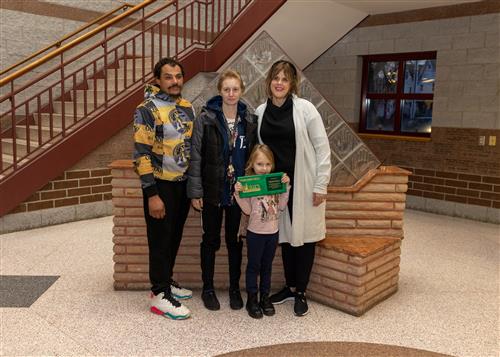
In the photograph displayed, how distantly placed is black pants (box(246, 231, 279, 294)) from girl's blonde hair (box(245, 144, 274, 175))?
368 mm

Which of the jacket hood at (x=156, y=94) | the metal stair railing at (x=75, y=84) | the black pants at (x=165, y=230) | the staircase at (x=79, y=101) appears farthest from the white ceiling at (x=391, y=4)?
the black pants at (x=165, y=230)

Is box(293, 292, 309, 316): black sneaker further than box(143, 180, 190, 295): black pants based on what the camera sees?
Yes

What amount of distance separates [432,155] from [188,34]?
4438 millimetres

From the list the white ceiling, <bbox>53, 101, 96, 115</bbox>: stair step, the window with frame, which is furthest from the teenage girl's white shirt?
the window with frame

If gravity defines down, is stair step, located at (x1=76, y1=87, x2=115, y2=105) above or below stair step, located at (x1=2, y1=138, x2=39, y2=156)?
above

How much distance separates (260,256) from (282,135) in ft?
2.38

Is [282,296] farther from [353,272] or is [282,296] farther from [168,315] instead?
[168,315]

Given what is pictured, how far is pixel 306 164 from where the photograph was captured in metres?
2.56

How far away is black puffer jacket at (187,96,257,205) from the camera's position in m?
2.50

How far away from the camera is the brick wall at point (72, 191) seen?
460 centimetres

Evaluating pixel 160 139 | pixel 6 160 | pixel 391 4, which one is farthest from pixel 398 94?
pixel 6 160

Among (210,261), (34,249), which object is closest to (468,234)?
(210,261)

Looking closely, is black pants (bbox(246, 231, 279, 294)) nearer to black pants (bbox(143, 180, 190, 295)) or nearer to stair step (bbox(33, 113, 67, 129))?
black pants (bbox(143, 180, 190, 295))

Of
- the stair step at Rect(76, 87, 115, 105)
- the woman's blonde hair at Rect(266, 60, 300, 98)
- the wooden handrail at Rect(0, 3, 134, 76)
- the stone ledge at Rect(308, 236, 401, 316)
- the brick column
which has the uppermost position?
the wooden handrail at Rect(0, 3, 134, 76)
